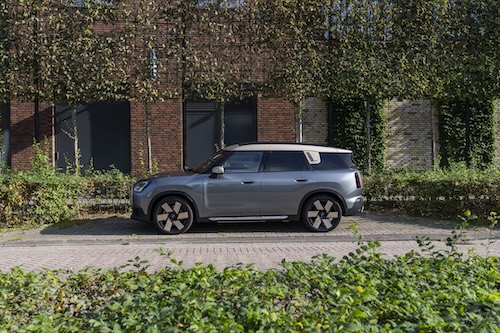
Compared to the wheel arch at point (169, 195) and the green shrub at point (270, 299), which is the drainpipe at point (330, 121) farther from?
the green shrub at point (270, 299)

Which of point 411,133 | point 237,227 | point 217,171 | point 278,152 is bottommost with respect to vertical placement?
point 237,227

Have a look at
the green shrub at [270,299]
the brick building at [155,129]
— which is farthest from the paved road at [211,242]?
the brick building at [155,129]

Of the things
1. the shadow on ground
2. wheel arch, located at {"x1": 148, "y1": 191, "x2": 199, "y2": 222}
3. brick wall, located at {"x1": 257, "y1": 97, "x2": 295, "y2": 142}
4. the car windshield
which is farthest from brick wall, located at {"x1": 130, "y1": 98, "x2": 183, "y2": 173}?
wheel arch, located at {"x1": 148, "y1": 191, "x2": 199, "y2": 222}

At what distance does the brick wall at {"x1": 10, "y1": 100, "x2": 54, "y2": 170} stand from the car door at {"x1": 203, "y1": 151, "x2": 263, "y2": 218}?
9.07 metres

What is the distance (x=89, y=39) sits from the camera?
1184 cm

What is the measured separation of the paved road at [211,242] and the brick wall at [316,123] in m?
6.64

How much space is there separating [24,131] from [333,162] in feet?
37.1

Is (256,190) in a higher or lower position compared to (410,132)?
lower

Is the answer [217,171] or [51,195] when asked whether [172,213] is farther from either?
[51,195]

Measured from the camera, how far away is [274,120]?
1570 centimetres

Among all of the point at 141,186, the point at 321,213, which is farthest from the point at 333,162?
the point at 141,186

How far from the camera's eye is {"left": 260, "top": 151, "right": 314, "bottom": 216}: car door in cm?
866

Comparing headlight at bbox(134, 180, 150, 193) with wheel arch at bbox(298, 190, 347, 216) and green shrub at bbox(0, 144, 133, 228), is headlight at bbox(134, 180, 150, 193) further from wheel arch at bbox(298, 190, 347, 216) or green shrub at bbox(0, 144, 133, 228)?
wheel arch at bbox(298, 190, 347, 216)

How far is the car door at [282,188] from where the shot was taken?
28.4 ft
